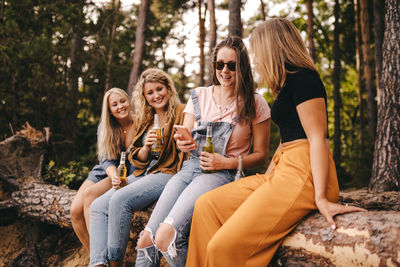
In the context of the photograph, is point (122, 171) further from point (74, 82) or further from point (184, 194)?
point (74, 82)

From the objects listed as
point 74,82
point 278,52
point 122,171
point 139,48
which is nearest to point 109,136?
point 122,171

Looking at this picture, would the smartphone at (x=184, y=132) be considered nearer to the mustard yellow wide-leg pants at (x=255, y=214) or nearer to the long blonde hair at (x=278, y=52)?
the mustard yellow wide-leg pants at (x=255, y=214)

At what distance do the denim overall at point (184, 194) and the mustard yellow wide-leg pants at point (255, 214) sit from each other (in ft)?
0.81

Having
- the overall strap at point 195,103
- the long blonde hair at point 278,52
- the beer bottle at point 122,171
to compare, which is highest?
the long blonde hair at point 278,52

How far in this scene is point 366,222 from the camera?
1.97 m

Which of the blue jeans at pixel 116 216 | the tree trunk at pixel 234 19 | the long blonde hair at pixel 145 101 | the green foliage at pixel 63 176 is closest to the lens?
the blue jeans at pixel 116 216

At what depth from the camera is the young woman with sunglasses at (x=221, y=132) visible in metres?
2.88

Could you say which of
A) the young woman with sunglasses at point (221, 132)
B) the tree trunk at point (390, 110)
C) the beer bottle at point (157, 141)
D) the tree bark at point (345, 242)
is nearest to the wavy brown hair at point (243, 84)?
the young woman with sunglasses at point (221, 132)

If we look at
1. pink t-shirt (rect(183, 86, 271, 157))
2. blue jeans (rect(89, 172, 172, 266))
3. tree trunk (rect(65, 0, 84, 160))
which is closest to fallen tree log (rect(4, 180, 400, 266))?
pink t-shirt (rect(183, 86, 271, 157))

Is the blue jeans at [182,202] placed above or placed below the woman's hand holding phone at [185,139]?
below

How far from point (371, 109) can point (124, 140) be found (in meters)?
10.8

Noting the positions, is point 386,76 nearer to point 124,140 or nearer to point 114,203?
point 124,140

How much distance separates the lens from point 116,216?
3.16 metres

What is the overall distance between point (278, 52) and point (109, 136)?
2760 millimetres
